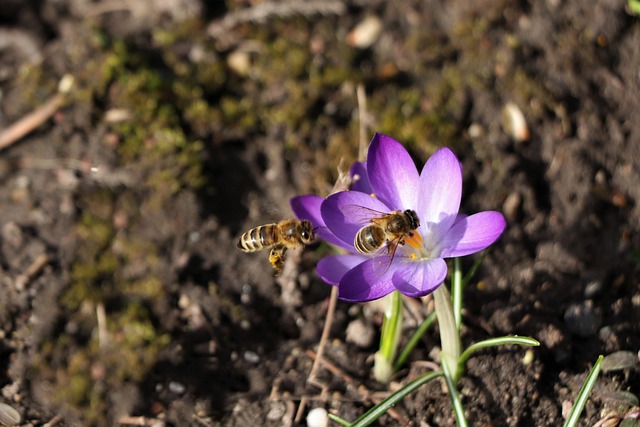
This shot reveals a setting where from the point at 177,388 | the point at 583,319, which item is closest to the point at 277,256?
the point at 177,388

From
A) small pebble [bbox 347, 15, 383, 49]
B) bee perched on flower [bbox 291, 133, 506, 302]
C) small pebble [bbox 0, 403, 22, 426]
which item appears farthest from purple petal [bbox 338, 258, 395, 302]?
small pebble [bbox 347, 15, 383, 49]

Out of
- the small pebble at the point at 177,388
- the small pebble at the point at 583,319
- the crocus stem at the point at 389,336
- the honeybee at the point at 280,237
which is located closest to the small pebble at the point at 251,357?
the small pebble at the point at 177,388

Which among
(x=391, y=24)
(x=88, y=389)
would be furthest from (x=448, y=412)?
(x=391, y=24)

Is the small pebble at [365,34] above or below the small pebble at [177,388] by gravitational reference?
above

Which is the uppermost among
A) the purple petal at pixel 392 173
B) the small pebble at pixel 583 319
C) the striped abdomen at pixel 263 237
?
the purple petal at pixel 392 173

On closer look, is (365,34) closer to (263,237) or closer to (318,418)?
(263,237)

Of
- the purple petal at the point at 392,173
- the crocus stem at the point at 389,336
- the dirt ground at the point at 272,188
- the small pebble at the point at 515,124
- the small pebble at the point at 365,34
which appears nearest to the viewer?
the purple petal at the point at 392,173

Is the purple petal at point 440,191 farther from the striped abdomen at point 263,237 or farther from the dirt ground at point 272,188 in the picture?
the striped abdomen at point 263,237

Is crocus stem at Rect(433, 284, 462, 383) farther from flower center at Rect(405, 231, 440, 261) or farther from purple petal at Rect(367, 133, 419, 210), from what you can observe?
purple petal at Rect(367, 133, 419, 210)
